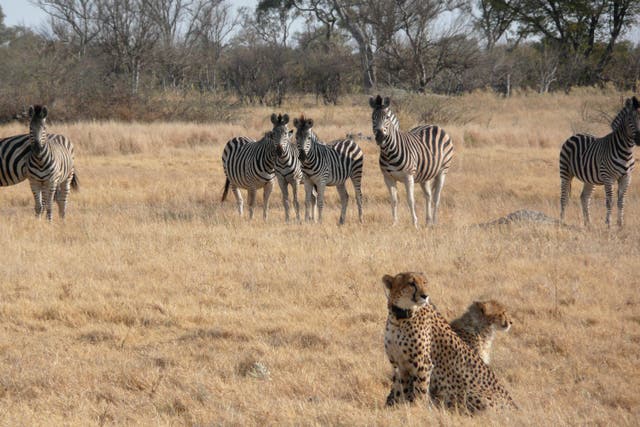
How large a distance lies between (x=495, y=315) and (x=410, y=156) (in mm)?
7103

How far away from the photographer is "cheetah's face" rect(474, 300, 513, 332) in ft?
17.4

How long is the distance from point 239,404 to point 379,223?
7.41 metres

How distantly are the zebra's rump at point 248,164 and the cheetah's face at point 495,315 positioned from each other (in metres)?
7.49

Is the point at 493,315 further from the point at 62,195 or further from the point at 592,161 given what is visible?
the point at 62,195

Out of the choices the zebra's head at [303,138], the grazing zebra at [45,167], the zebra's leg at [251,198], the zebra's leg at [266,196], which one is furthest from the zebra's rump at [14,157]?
the zebra's head at [303,138]

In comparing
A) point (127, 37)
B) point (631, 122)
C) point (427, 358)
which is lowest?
point (427, 358)

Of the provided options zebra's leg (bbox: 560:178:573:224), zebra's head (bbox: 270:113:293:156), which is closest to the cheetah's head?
zebra's head (bbox: 270:113:293:156)

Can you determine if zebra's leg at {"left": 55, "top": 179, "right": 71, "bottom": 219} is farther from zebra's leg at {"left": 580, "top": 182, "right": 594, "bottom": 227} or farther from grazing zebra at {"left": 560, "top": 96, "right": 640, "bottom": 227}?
zebra's leg at {"left": 580, "top": 182, "right": 594, "bottom": 227}

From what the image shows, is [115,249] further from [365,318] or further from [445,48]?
[445,48]

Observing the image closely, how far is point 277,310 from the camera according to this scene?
7.54 metres

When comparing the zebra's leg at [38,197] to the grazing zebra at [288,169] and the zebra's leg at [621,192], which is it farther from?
the zebra's leg at [621,192]

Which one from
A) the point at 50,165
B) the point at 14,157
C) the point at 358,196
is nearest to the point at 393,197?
the point at 358,196

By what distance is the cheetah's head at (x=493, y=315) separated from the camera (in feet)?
17.4

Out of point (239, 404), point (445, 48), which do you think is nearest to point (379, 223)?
point (239, 404)
